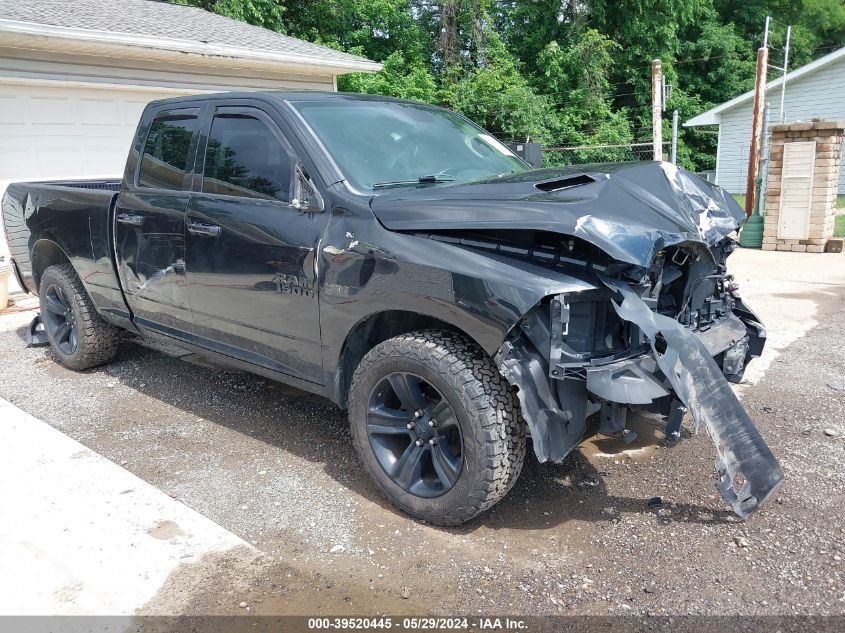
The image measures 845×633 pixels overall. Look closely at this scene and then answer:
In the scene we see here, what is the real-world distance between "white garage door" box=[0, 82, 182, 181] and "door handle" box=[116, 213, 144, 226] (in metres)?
5.25

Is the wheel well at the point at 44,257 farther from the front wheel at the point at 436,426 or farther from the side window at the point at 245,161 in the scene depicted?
the front wheel at the point at 436,426

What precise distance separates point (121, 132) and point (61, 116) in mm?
839

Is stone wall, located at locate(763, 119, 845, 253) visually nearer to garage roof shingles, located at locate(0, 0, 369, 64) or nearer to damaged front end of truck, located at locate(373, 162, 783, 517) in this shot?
garage roof shingles, located at locate(0, 0, 369, 64)

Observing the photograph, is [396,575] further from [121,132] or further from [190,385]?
[121,132]

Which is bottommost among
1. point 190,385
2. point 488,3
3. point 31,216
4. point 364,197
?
point 190,385

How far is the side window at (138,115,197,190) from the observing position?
427 centimetres

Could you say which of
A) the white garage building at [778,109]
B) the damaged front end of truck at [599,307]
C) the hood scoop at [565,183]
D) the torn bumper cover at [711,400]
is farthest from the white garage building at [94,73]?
the white garage building at [778,109]

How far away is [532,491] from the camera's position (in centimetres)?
354

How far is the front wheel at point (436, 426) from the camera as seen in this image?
2.92m

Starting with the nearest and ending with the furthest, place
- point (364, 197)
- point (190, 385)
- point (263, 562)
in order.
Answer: point (263, 562), point (364, 197), point (190, 385)

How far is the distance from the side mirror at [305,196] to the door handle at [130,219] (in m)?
1.44

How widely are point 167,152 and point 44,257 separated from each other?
2.09m

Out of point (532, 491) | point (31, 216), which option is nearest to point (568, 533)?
point (532, 491)

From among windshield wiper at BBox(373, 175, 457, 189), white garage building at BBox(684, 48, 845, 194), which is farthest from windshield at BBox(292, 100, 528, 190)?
white garage building at BBox(684, 48, 845, 194)
